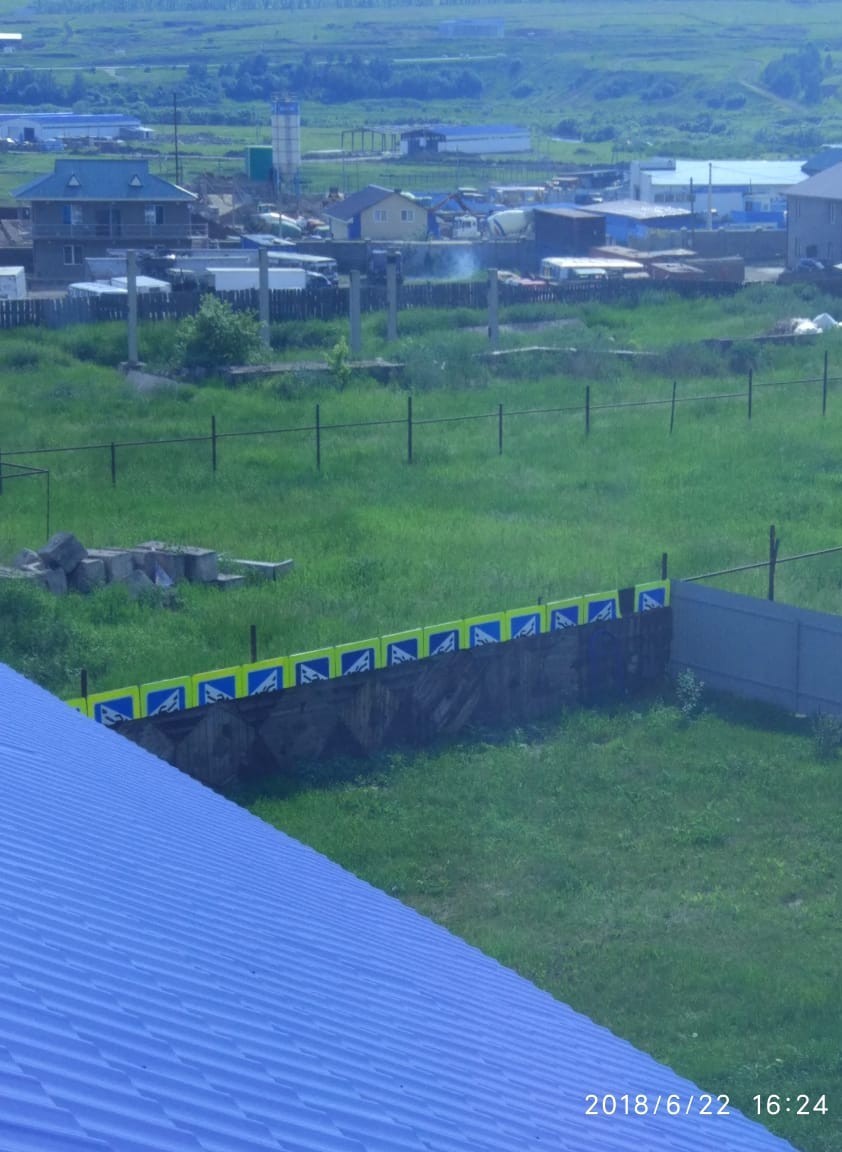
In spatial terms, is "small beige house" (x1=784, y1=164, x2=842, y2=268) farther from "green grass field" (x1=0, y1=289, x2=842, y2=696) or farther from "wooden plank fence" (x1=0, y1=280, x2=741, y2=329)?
"green grass field" (x1=0, y1=289, x2=842, y2=696)

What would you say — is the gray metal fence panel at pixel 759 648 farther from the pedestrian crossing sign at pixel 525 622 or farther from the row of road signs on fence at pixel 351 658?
the pedestrian crossing sign at pixel 525 622

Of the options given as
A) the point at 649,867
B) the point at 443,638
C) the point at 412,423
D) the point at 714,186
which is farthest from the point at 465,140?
the point at 649,867

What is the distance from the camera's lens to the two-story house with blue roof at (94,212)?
148 feet

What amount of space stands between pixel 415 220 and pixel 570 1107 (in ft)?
180

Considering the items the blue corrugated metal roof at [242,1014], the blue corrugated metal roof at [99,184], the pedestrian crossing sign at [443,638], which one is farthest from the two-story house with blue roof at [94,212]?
the blue corrugated metal roof at [242,1014]

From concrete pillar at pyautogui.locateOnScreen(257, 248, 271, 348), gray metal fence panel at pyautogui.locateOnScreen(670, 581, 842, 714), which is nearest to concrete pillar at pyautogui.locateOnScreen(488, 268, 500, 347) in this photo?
concrete pillar at pyautogui.locateOnScreen(257, 248, 271, 348)

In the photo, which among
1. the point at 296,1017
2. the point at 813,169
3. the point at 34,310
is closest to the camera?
the point at 296,1017

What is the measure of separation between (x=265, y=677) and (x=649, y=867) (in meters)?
3.07

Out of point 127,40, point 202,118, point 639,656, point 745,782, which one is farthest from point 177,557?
point 127,40

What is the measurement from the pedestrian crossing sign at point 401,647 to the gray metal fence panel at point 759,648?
2544 millimetres

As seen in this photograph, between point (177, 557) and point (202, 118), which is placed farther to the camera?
point (202, 118)

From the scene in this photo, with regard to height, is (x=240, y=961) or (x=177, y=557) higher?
(x=240, y=961)

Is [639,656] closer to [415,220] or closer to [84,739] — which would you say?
[84,739]

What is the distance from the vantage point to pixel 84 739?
7.96m
